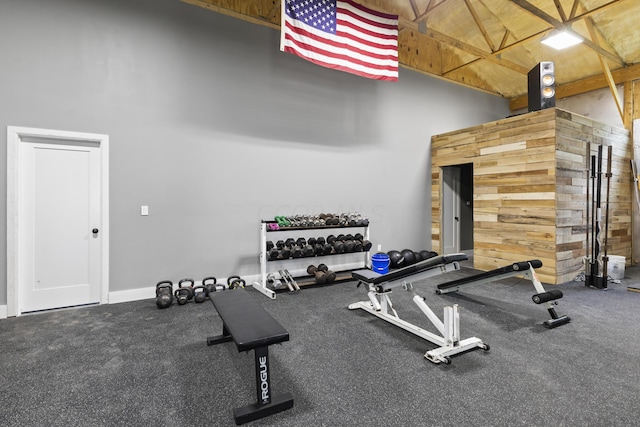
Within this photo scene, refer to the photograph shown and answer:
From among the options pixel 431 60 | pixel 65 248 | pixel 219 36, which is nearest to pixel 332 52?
pixel 219 36

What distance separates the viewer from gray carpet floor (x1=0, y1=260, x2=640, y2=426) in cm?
157

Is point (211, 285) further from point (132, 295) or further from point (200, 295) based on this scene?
point (132, 295)

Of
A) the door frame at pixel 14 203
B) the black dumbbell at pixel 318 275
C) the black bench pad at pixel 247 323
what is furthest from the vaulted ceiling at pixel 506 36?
the black bench pad at pixel 247 323

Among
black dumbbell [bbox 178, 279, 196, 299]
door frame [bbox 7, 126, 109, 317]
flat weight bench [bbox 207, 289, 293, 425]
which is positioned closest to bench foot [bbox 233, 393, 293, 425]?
flat weight bench [bbox 207, 289, 293, 425]

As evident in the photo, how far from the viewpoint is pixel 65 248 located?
3289 mm

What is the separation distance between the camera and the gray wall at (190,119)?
10.4 ft

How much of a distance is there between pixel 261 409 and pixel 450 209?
18.1 ft

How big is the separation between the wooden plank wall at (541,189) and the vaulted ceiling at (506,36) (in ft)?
4.33

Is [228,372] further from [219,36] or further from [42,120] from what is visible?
[219,36]

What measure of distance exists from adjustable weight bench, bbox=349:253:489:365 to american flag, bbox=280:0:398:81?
2.72 metres

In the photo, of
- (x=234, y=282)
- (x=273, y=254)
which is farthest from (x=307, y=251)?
(x=234, y=282)

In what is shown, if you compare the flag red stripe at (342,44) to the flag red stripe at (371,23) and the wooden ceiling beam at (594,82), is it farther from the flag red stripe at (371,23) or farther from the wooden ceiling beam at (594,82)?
the wooden ceiling beam at (594,82)

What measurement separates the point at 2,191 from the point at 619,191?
8168 millimetres

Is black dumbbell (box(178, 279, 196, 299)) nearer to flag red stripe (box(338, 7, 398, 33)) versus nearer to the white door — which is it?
flag red stripe (box(338, 7, 398, 33))
